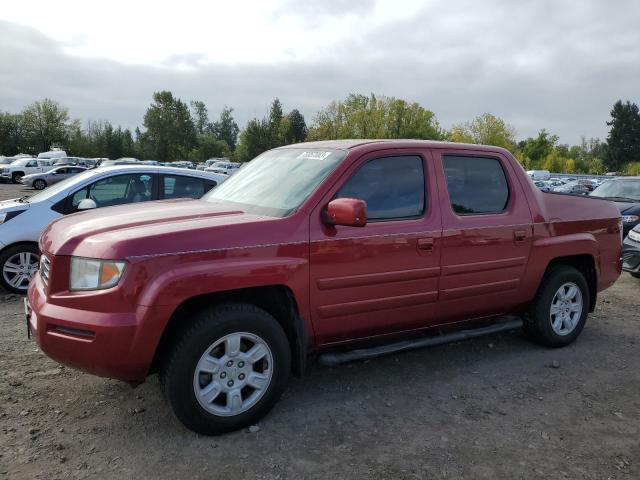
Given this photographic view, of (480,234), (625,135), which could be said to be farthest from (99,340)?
(625,135)

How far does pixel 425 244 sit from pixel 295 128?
75.1 metres

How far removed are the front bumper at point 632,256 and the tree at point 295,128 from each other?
64.1m

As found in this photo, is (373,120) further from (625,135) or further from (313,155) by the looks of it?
(313,155)

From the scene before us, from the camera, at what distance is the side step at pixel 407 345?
3559mm

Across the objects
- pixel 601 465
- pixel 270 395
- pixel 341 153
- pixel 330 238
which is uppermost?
pixel 341 153

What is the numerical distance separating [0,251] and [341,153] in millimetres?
4605

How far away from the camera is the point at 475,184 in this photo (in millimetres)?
4297

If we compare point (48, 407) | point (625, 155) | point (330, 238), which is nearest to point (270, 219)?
point (330, 238)

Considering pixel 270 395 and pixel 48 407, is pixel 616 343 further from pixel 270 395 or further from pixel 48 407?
pixel 48 407

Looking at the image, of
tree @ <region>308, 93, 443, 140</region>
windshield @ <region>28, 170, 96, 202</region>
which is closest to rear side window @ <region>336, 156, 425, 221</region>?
windshield @ <region>28, 170, 96, 202</region>

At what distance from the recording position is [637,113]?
8512 cm

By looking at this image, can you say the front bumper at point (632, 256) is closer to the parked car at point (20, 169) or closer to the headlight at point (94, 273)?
the headlight at point (94, 273)

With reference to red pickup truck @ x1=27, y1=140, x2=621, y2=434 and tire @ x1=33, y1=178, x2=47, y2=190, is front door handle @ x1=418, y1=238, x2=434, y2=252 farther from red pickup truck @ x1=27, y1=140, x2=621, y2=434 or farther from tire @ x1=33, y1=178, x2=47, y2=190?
tire @ x1=33, y1=178, x2=47, y2=190

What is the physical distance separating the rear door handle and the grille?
11.4 ft
